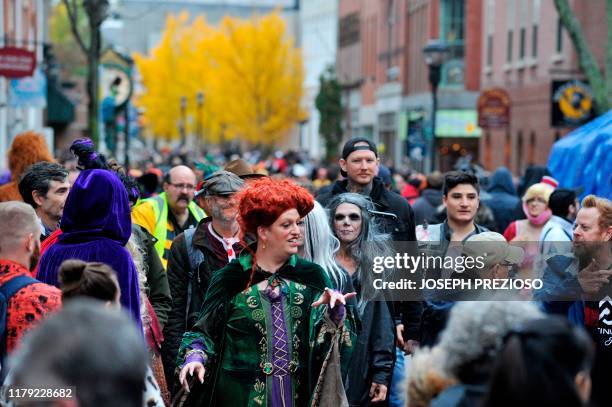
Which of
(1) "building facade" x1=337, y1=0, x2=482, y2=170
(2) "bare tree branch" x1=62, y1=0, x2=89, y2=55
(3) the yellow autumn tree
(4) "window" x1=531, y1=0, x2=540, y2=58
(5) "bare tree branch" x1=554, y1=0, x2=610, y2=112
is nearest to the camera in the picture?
(5) "bare tree branch" x1=554, y1=0, x2=610, y2=112

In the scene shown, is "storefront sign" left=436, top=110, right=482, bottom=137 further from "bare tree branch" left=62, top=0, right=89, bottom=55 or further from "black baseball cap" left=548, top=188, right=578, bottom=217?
"black baseball cap" left=548, top=188, right=578, bottom=217

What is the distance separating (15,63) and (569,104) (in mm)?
10300

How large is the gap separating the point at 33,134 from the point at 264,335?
5157 mm

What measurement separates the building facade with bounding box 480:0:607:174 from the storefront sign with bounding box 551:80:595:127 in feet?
19.3

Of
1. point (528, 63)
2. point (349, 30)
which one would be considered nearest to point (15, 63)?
point (528, 63)

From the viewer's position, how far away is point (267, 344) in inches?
253

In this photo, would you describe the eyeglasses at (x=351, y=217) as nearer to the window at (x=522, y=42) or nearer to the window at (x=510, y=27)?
the window at (x=522, y=42)

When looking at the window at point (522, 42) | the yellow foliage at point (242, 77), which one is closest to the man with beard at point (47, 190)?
the window at point (522, 42)

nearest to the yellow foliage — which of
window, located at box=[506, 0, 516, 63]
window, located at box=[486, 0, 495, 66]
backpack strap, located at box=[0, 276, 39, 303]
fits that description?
window, located at box=[486, 0, 495, 66]

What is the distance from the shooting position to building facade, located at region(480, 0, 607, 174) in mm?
33750

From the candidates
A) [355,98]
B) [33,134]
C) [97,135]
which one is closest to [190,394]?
[33,134]

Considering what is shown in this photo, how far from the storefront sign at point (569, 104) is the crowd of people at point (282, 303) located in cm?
1592

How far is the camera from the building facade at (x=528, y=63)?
33750mm

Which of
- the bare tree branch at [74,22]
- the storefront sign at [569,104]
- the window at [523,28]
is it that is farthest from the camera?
the window at [523,28]
